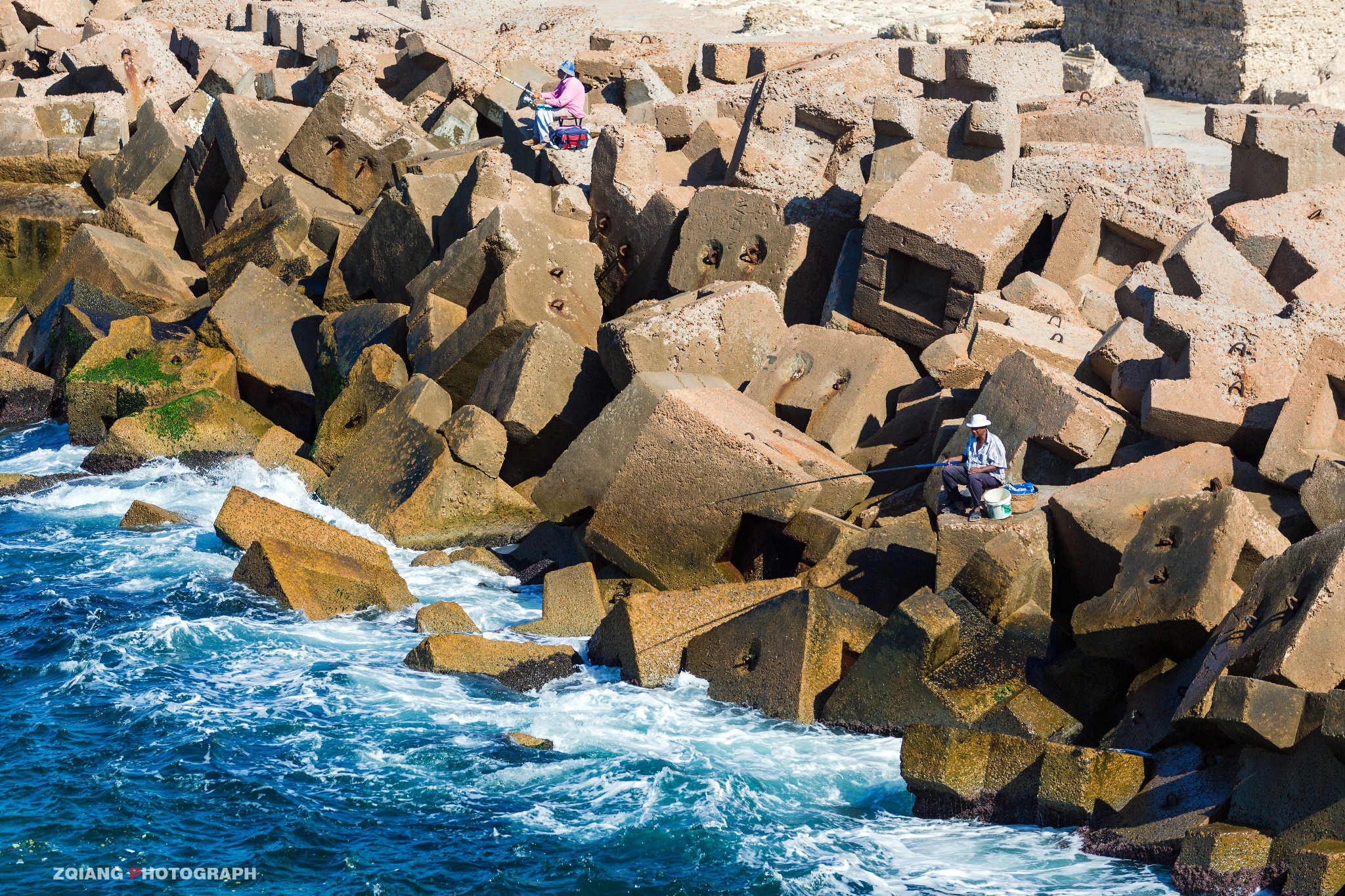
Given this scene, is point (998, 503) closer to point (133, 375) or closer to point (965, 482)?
point (965, 482)

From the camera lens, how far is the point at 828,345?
8.88 metres

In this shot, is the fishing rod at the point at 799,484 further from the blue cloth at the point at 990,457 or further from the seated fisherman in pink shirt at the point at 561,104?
the seated fisherman in pink shirt at the point at 561,104

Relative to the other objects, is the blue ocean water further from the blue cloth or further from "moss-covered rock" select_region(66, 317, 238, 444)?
"moss-covered rock" select_region(66, 317, 238, 444)

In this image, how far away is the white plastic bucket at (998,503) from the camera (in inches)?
261

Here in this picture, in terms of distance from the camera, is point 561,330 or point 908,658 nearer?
point 908,658

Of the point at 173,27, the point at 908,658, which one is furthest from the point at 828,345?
the point at 173,27

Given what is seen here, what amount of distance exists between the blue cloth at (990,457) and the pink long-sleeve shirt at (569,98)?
726 cm

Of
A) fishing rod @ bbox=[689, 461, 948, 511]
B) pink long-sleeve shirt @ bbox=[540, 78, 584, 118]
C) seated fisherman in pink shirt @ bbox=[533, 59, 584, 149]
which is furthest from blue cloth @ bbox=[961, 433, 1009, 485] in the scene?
pink long-sleeve shirt @ bbox=[540, 78, 584, 118]

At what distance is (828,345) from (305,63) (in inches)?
446

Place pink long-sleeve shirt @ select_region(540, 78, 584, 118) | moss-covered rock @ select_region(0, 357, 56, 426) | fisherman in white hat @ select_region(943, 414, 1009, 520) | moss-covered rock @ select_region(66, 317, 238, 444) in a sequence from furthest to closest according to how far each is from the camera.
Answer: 1. pink long-sleeve shirt @ select_region(540, 78, 584, 118)
2. moss-covered rock @ select_region(0, 357, 56, 426)
3. moss-covered rock @ select_region(66, 317, 238, 444)
4. fisherman in white hat @ select_region(943, 414, 1009, 520)

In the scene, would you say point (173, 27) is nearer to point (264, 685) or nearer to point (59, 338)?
point (59, 338)

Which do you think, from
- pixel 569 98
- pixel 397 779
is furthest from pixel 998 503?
pixel 569 98

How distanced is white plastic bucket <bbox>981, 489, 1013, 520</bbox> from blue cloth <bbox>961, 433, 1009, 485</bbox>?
0.77 ft

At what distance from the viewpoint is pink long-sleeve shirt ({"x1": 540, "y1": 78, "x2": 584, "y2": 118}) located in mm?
12790
